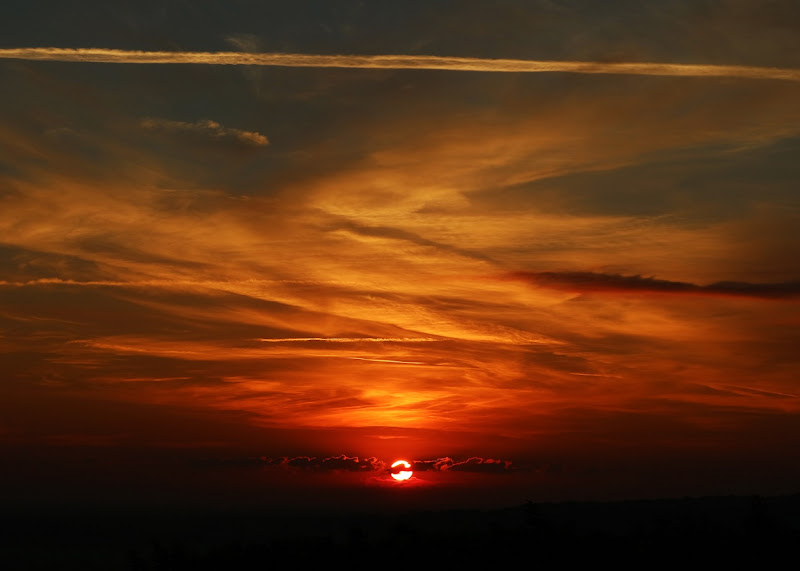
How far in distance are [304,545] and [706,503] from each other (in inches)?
4064

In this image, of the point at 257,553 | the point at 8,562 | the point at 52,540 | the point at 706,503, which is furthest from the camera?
the point at 52,540

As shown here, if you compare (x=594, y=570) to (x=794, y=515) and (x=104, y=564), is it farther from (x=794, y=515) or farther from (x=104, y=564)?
(x=104, y=564)

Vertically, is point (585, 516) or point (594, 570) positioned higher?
point (585, 516)

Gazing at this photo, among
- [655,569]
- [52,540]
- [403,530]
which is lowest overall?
[655,569]

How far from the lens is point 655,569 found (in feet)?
176

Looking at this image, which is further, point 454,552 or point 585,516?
point 585,516

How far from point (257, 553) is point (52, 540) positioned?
14146 cm

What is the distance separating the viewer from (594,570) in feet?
177

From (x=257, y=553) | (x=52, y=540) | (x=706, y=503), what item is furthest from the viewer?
(x=52, y=540)

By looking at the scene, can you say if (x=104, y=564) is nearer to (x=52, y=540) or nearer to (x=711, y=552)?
(x=52, y=540)

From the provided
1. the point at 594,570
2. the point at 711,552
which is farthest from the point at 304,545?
the point at 711,552

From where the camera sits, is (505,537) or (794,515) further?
(794,515)

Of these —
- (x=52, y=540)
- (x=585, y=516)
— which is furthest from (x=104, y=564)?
(x=585, y=516)

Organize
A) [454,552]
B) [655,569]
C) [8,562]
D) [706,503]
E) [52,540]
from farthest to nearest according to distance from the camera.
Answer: [52,540], [8,562], [706,503], [454,552], [655,569]
